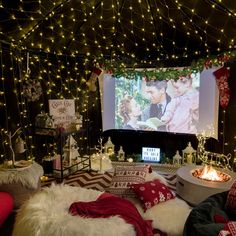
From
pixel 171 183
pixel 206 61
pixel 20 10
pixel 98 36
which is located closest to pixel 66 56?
pixel 98 36

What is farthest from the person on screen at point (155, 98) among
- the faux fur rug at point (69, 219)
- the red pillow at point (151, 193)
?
the faux fur rug at point (69, 219)

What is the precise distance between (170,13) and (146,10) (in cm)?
36

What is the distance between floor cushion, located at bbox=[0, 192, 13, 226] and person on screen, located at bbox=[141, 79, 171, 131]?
2.99 metres

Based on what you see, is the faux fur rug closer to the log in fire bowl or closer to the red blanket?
the red blanket

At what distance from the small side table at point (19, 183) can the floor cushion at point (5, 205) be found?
9 centimetres

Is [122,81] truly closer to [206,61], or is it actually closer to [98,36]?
[98,36]

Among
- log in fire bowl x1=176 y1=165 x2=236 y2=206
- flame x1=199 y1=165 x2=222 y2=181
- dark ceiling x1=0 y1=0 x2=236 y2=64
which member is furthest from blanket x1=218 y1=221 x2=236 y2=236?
dark ceiling x1=0 y1=0 x2=236 y2=64

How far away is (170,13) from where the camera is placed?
3885 millimetres

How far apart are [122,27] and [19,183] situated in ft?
9.61

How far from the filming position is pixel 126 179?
10.2 ft

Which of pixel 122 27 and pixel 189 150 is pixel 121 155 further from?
pixel 122 27

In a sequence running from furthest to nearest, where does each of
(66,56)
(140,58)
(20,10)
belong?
(140,58) → (66,56) → (20,10)

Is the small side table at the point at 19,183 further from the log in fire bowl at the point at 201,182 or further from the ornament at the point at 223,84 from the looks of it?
the ornament at the point at 223,84

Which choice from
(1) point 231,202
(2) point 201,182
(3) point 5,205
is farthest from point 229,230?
(3) point 5,205
